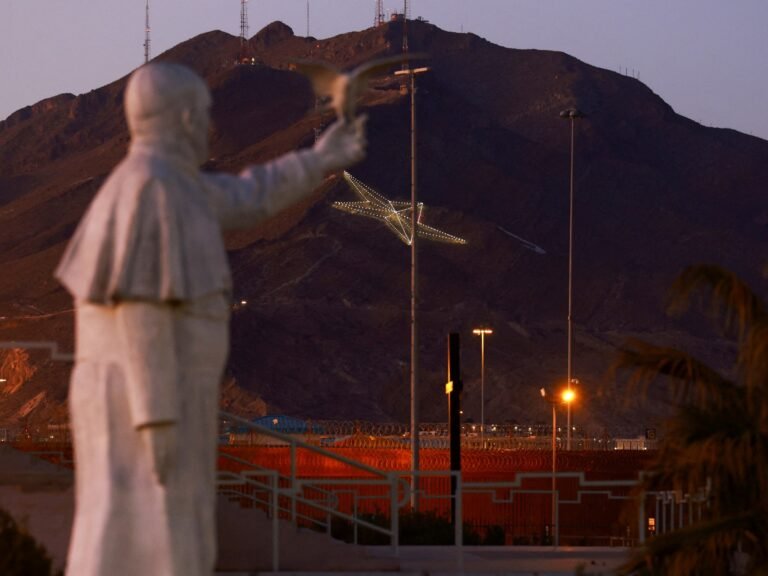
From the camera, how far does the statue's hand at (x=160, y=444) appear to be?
7863 mm

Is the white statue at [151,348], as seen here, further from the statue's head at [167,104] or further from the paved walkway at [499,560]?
the paved walkway at [499,560]

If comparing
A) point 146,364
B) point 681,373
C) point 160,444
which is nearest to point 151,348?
point 146,364

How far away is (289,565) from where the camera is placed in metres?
18.2

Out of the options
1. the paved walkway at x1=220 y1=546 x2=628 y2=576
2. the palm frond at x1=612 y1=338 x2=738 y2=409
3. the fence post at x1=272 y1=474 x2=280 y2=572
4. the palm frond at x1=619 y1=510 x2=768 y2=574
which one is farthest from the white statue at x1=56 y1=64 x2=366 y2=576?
the fence post at x1=272 y1=474 x2=280 y2=572

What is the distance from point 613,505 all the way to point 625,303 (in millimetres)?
126505

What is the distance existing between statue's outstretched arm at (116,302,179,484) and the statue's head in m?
0.80

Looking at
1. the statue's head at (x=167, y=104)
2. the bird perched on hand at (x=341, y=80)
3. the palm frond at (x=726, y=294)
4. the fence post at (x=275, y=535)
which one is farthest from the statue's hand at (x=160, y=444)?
the fence post at (x=275, y=535)

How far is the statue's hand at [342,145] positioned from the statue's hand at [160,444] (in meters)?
1.41

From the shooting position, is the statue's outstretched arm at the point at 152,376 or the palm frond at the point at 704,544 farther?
the palm frond at the point at 704,544

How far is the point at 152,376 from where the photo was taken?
786cm

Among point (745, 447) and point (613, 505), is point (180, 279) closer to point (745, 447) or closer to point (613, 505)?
point (745, 447)

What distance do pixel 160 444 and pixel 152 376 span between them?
283 millimetres

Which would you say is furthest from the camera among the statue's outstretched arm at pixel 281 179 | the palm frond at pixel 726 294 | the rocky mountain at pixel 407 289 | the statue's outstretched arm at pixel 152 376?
the rocky mountain at pixel 407 289

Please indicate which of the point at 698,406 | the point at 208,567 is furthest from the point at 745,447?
the point at 208,567
